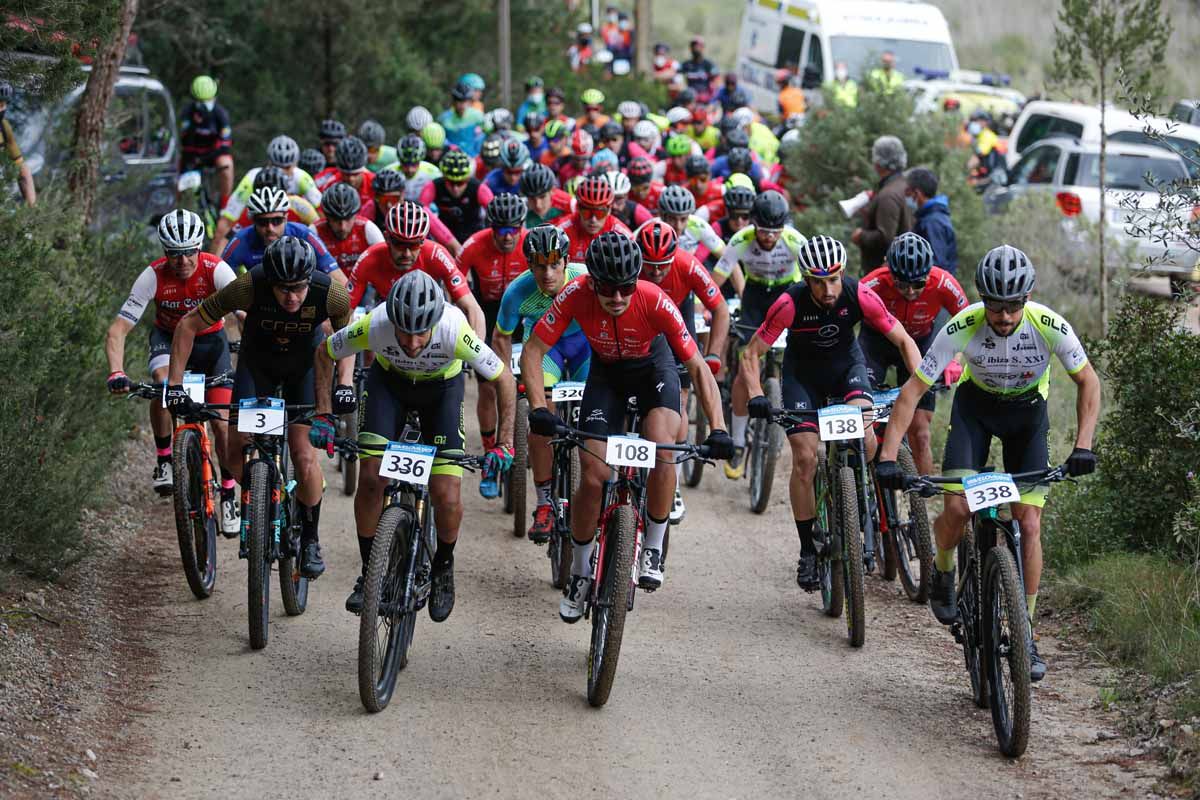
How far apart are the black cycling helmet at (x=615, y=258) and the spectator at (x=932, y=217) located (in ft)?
15.3

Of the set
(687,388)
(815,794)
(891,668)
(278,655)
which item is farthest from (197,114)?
(815,794)

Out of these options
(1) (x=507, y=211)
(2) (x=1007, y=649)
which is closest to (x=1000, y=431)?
(2) (x=1007, y=649)

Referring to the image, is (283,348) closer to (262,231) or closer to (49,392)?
(262,231)

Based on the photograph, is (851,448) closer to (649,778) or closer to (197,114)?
(649,778)

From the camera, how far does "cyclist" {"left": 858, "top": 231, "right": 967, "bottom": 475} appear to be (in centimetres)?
887

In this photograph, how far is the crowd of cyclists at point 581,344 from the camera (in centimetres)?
732

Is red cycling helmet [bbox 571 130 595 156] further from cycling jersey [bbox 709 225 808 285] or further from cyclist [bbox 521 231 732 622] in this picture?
cyclist [bbox 521 231 732 622]

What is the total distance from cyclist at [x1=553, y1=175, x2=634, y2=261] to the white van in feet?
50.9

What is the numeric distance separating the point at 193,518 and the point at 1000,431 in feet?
15.0

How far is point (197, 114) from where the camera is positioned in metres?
18.4

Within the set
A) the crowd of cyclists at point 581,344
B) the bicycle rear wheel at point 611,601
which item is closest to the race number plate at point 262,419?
the crowd of cyclists at point 581,344

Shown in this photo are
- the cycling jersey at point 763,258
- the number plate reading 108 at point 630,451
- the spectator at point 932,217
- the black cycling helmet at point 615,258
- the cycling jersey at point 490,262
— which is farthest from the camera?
the spectator at point 932,217

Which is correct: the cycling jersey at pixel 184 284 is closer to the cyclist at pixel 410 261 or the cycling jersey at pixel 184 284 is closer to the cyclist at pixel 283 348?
the cyclist at pixel 283 348

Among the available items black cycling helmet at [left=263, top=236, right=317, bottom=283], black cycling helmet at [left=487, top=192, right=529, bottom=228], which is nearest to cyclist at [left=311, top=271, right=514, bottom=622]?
black cycling helmet at [left=263, top=236, right=317, bottom=283]
